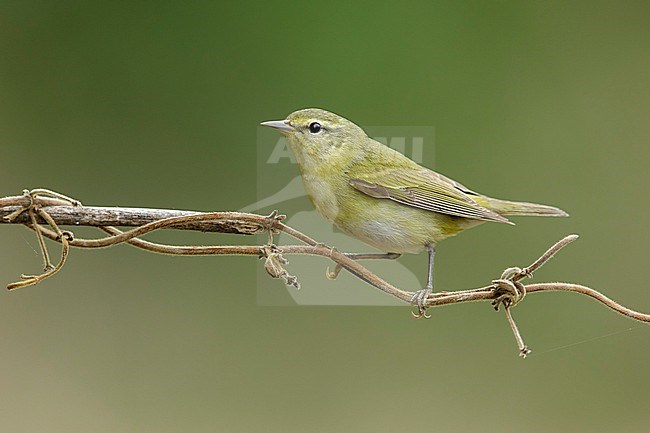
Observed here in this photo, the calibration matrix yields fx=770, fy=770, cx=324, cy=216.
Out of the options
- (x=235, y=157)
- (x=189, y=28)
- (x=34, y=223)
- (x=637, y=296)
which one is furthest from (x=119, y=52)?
(x=637, y=296)

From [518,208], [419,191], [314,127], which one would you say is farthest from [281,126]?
[518,208]

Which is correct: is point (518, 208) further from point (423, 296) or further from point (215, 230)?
point (215, 230)

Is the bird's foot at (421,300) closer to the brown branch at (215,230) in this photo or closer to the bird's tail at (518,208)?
the brown branch at (215,230)

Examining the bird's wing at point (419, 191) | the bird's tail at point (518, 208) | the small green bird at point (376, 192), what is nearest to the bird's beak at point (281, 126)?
the small green bird at point (376, 192)

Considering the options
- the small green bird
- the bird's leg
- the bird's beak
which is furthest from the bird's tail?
the bird's beak

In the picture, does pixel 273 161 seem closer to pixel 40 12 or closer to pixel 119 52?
pixel 119 52

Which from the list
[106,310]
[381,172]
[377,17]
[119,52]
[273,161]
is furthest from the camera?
[106,310]

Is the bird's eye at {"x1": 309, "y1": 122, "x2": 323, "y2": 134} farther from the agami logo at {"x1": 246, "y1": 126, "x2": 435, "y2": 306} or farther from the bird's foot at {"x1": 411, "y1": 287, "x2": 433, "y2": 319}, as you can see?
the bird's foot at {"x1": 411, "y1": 287, "x2": 433, "y2": 319}
